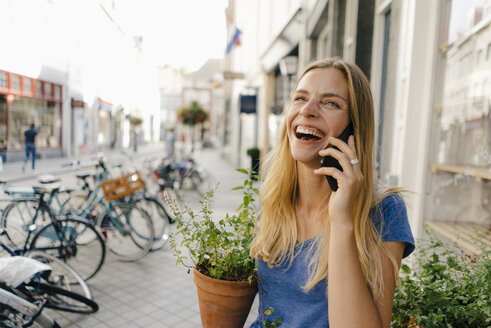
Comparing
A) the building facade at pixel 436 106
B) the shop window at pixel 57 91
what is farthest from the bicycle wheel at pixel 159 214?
the building facade at pixel 436 106

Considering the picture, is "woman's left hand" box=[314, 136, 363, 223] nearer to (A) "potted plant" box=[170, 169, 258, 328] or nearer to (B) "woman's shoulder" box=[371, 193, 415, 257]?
(B) "woman's shoulder" box=[371, 193, 415, 257]

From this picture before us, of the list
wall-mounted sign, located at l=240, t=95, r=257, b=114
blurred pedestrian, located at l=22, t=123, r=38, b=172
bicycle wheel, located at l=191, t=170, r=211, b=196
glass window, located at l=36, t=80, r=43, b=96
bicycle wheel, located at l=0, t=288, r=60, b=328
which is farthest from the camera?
wall-mounted sign, located at l=240, t=95, r=257, b=114

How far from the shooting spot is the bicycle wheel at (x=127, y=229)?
15.4 ft

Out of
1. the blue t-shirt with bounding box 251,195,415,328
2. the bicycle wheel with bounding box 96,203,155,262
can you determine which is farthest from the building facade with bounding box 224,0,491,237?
the bicycle wheel with bounding box 96,203,155,262

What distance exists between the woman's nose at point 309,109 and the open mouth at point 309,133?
5cm

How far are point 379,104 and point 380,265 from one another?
3516 mm

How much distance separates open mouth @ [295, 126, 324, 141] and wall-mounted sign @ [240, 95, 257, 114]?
13.9m

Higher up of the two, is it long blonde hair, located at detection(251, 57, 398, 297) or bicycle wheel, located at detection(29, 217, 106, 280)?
long blonde hair, located at detection(251, 57, 398, 297)

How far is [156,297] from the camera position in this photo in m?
3.78

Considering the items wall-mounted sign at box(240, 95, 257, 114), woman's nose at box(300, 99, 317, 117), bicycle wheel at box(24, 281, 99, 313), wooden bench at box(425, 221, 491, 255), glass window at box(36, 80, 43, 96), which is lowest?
bicycle wheel at box(24, 281, 99, 313)

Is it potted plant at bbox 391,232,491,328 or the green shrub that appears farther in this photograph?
the green shrub

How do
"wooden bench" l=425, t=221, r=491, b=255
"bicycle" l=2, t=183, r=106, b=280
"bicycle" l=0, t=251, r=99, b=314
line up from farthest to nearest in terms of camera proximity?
"bicycle" l=2, t=183, r=106, b=280, "bicycle" l=0, t=251, r=99, b=314, "wooden bench" l=425, t=221, r=491, b=255

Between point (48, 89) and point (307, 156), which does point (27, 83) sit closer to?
point (48, 89)

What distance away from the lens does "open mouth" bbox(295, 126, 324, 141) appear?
1392 mm
